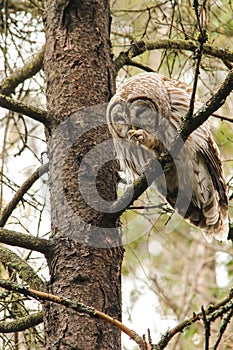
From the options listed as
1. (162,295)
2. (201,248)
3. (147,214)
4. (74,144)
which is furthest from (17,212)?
(201,248)

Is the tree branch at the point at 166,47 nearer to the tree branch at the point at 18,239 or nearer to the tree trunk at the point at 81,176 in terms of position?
the tree trunk at the point at 81,176

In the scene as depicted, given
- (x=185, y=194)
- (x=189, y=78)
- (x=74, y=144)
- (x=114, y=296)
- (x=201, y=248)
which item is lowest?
(x=114, y=296)

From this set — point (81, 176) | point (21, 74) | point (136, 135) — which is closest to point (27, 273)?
point (81, 176)

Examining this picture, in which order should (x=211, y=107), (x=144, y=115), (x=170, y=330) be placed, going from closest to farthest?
(x=170, y=330)
(x=211, y=107)
(x=144, y=115)

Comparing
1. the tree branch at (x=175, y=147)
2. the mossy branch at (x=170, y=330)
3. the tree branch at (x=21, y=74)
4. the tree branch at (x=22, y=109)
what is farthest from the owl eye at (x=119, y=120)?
the mossy branch at (x=170, y=330)

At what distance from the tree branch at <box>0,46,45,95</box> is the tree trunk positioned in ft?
1.33

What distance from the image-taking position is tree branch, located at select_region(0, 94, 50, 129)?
308 centimetres

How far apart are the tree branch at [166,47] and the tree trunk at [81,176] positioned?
14 cm

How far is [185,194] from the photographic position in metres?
4.20

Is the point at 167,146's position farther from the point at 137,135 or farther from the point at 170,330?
the point at 170,330

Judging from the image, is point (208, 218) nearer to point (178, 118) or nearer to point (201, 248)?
point (178, 118)

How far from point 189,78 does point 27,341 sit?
2.35 meters

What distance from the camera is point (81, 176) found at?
10.4 ft

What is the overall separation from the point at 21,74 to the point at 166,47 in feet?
2.97
